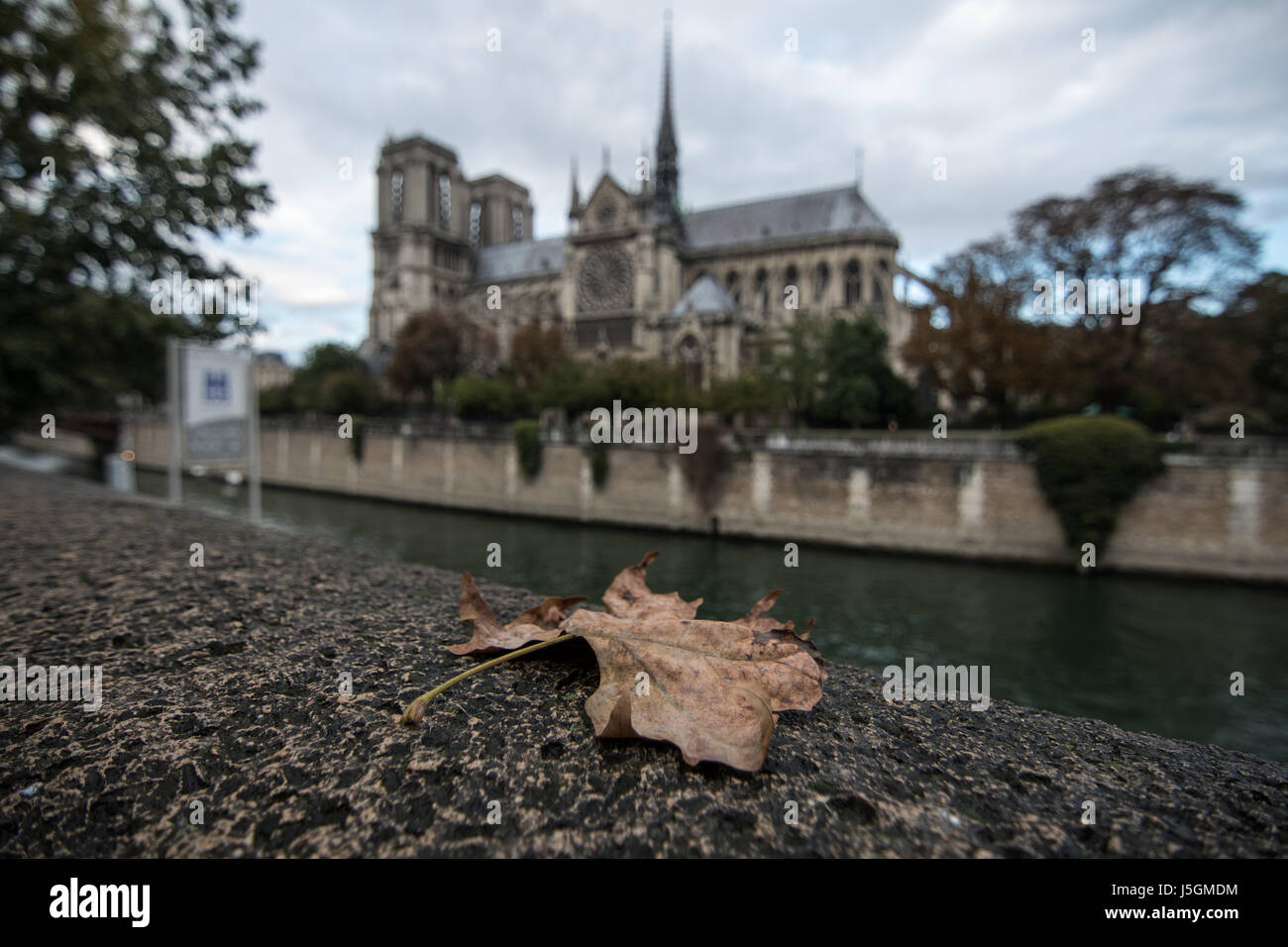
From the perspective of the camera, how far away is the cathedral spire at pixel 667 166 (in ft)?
181

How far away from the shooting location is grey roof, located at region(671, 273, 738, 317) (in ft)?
138

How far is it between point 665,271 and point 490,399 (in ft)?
68.4

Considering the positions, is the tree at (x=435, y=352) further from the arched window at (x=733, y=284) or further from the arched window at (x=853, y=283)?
the arched window at (x=853, y=283)

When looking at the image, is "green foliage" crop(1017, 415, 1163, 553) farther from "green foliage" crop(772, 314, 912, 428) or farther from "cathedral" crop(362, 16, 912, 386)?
"cathedral" crop(362, 16, 912, 386)

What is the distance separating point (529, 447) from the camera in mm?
26016

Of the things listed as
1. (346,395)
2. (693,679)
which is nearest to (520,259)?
(346,395)

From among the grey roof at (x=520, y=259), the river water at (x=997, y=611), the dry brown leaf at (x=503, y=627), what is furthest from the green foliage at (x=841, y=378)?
the grey roof at (x=520, y=259)

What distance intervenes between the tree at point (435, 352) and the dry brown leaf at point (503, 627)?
4061cm

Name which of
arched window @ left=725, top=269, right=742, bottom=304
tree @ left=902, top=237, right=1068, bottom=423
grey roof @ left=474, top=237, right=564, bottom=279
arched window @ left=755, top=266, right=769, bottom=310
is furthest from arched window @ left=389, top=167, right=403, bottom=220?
tree @ left=902, top=237, right=1068, bottom=423

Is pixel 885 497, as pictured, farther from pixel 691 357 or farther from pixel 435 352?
pixel 435 352

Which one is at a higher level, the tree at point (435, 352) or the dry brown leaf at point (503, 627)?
the tree at point (435, 352)
